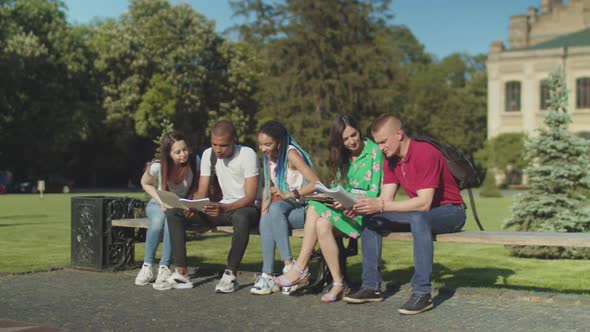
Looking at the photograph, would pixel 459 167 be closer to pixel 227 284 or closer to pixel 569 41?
pixel 227 284

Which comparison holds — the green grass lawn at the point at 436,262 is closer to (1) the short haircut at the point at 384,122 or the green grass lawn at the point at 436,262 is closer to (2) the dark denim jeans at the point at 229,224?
(2) the dark denim jeans at the point at 229,224

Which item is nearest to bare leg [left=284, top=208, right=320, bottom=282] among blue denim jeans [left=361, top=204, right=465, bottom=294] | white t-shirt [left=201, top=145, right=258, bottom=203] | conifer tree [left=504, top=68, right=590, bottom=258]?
blue denim jeans [left=361, top=204, right=465, bottom=294]

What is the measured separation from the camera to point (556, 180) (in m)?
11.1

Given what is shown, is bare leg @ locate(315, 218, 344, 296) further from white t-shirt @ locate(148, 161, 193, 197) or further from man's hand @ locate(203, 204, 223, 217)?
white t-shirt @ locate(148, 161, 193, 197)

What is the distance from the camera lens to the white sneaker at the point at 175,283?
6902 mm

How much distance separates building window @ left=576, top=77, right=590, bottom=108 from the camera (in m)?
55.1

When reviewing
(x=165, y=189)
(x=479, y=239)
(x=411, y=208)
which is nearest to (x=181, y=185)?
(x=165, y=189)

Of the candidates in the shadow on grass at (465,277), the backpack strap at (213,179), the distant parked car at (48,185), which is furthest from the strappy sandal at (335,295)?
the distant parked car at (48,185)

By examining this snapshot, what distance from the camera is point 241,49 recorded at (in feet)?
158

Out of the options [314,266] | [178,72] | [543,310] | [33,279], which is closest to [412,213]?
[543,310]

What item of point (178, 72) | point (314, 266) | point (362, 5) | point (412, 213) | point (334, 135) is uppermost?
point (362, 5)

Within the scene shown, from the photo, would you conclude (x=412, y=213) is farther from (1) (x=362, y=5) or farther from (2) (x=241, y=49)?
(2) (x=241, y=49)

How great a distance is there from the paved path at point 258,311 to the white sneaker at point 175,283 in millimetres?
84

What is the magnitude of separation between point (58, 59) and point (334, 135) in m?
38.9
